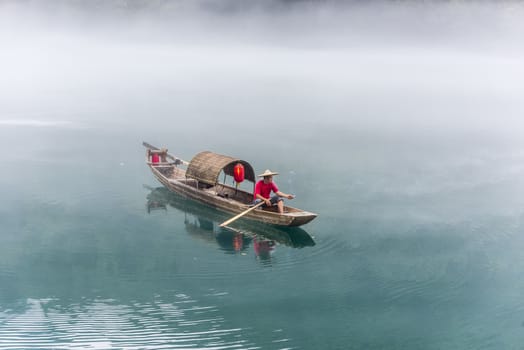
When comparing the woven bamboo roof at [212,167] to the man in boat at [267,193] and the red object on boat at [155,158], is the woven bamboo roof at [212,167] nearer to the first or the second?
the man in boat at [267,193]

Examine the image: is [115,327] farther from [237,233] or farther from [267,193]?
[267,193]

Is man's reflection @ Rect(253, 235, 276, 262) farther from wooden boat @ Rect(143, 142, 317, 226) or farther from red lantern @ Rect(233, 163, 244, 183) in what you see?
red lantern @ Rect(233, 163, 244, 183)

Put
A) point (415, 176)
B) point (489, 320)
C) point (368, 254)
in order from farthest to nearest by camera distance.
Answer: point (415, 176)
point (368, 254)
point (489, 320)

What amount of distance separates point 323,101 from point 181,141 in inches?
1101

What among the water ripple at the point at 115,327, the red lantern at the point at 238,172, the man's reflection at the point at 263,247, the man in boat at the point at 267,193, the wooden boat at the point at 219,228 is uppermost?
the red lantern at the point at 238,172

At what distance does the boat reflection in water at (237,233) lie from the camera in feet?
50.3

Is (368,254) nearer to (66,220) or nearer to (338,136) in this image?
(66,220)

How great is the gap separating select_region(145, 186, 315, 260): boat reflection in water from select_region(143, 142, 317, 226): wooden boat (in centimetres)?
27

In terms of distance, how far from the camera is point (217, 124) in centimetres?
3738

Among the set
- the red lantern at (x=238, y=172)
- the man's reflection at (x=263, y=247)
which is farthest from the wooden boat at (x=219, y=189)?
the man's reflection at (x=263, y=247)

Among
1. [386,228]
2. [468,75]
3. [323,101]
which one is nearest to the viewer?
[386,228]

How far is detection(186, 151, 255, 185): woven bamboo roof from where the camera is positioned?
57.9ft

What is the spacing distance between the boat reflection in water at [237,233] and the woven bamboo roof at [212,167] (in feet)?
3.55

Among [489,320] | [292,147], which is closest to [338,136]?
[292,147]
